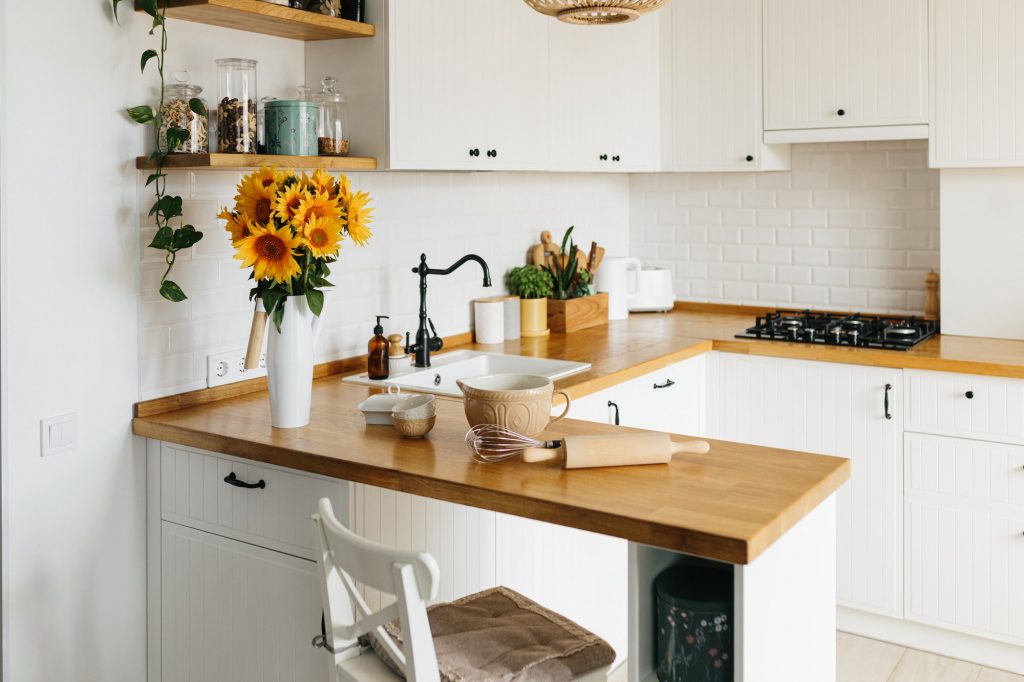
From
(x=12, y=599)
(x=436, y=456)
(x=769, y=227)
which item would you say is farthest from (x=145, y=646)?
(x=769, y=227)

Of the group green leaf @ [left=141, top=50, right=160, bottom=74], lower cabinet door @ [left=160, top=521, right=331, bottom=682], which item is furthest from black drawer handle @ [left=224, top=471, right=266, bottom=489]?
green leaf @ [left=141, top=50, right=160, bottom=74]

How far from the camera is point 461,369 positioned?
342cm

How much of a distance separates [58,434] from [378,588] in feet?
3.79

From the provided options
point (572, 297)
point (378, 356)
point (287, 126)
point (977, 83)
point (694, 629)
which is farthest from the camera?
point (572, 297)

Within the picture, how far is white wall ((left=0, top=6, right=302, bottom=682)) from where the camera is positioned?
2326 millimetres

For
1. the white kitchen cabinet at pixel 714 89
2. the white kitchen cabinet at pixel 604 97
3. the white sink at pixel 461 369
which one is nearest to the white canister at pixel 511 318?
the white sink at pixel 461 369

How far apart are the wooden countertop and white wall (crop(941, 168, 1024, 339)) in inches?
75.7

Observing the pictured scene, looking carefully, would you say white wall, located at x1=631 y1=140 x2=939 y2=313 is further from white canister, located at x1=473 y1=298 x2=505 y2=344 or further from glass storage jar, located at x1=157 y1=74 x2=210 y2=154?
glass storage jar, located at x1=157 y1=74 x2=210 y2=154

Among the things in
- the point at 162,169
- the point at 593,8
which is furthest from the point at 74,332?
the point at 593,8

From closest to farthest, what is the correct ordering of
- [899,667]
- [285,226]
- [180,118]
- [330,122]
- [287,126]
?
[285,226], [180,118], [287,126], [330,122], [899,667]

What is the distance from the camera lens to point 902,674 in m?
3.36

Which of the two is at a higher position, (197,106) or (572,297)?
(197,106)

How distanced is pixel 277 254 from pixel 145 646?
114 cm

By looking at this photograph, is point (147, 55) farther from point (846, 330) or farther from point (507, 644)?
point (846, 330)
